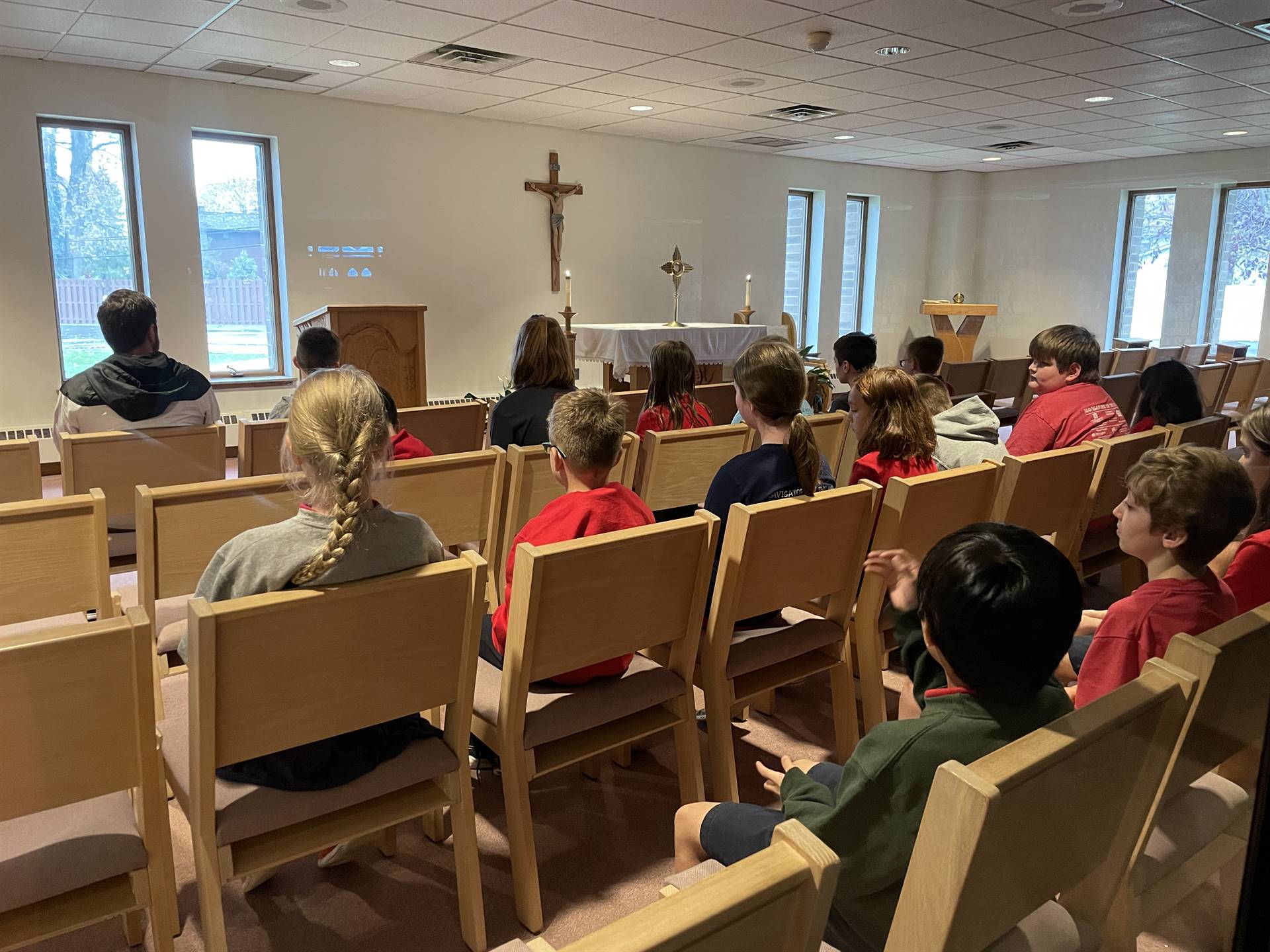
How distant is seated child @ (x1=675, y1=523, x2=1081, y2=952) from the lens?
3.55 ft

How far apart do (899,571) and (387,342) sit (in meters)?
4.87

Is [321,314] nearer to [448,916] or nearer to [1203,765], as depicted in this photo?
[448,916]

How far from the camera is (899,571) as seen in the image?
1.50 metres

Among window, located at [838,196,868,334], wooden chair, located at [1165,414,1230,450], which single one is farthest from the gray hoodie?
window, located at [838,196,868,334]

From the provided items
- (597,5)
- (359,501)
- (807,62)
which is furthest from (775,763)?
(807,62)

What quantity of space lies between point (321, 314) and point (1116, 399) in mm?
4742

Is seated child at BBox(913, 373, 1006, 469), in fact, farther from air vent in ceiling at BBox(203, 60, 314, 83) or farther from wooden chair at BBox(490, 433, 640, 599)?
air vent in ceiling at BBox(203, 60, 314, 83)

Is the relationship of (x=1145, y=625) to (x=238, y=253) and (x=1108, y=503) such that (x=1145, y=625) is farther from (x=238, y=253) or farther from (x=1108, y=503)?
(x=238, y=253)

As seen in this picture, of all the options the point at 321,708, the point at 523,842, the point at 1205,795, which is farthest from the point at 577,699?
the point at 1205,795

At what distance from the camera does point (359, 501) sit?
148 cm

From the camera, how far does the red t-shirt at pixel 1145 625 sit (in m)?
1.51

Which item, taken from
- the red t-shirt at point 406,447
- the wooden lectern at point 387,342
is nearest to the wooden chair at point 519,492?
the red t-shirt at point 406,447

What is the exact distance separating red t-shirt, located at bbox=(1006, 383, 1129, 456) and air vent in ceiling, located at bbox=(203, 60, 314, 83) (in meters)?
4.93

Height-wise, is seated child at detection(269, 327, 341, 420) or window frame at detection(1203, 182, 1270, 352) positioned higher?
window frame at detection(1203, 182, 1270, 352)
